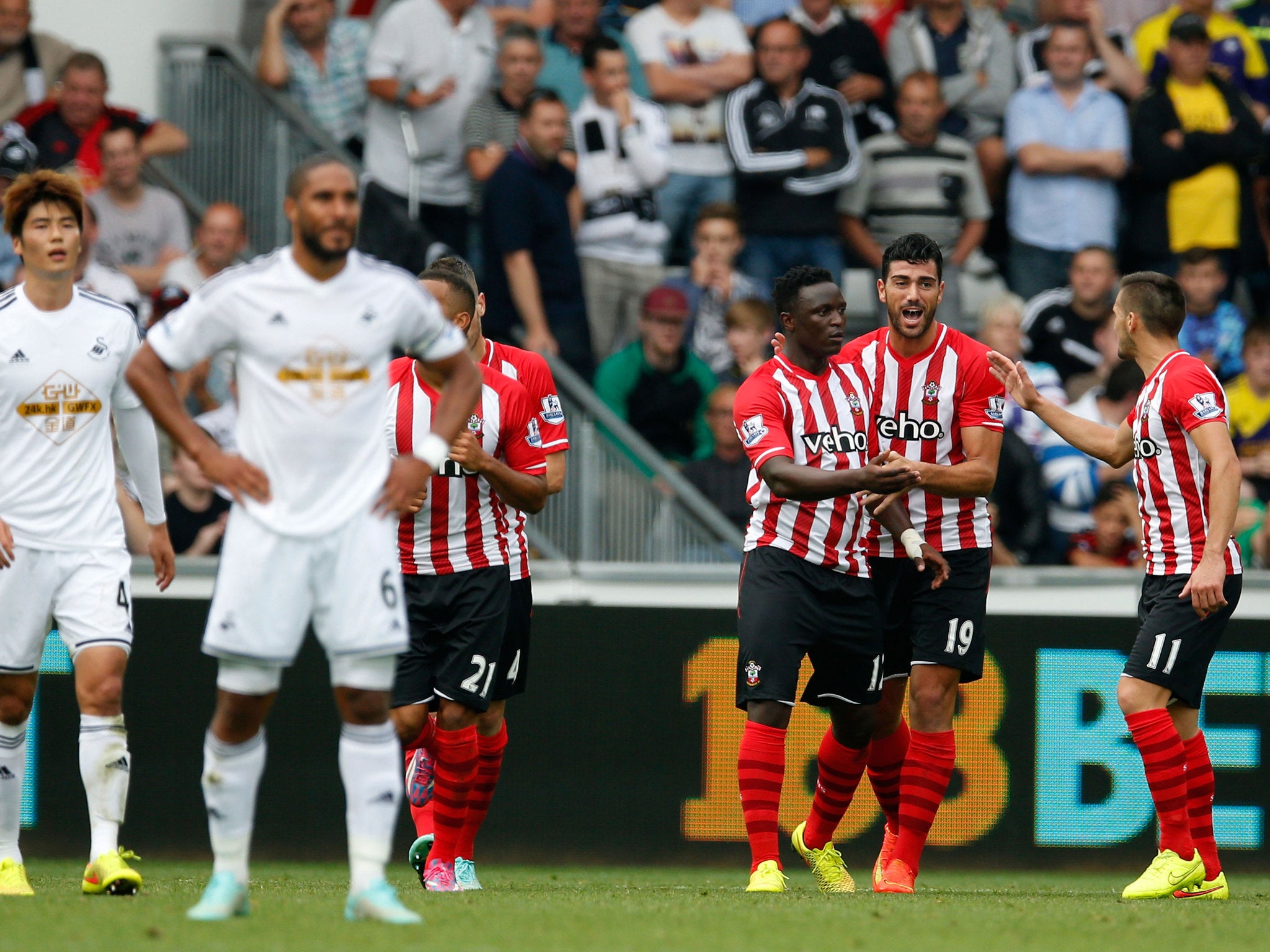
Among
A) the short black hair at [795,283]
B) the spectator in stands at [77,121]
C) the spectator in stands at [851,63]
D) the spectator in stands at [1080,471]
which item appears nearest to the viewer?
the short black hair at [795,283]

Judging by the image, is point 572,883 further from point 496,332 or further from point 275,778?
point 496,332

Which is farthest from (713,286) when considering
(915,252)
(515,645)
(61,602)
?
(61,602)

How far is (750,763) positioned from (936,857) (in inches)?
119

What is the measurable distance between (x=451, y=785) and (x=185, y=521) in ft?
11.2

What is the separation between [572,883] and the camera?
8625 mm

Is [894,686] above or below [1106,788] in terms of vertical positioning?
above

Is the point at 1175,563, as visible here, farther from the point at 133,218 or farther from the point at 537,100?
the point at 133,218

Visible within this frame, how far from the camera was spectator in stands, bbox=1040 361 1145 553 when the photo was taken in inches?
434

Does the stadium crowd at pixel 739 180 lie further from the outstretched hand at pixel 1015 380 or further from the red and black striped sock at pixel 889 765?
the outstretched hand at pixel 1015 380

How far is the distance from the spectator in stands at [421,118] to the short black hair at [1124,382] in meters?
4.54

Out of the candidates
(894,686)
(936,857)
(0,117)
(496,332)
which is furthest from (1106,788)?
(0,117)

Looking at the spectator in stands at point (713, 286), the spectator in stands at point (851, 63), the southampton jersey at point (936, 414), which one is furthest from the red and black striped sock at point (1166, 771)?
the spectator in stands at point (851, 63)

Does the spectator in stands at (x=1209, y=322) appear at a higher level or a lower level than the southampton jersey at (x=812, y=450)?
higher

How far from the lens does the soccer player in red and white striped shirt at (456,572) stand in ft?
24.8
